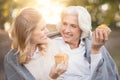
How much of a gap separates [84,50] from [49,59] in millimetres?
290

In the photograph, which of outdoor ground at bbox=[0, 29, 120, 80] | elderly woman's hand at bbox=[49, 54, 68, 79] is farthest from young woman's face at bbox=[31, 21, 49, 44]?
outdoor ground at bbox=[0, 29, 120, 80]

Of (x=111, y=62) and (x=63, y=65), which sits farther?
(x=111, y=62)

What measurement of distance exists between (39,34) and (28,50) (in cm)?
14

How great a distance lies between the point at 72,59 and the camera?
4.01 meters

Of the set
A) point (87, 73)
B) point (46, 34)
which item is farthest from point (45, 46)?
point (87, 73)

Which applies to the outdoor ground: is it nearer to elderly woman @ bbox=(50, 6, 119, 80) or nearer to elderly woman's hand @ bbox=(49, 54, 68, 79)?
elderly woman @ bbox=(50, 6, 119, 80)

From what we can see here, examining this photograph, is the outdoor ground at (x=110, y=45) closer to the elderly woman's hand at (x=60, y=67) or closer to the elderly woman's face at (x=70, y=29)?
the elderly woman's face at (x=70, y=29)

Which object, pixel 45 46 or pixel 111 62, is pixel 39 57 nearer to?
pixel 45 46

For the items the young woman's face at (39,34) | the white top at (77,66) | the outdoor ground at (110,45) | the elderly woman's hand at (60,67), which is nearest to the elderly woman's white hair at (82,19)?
the white top at (77,66)

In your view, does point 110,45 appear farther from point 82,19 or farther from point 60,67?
point 60,67

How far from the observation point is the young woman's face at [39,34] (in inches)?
152

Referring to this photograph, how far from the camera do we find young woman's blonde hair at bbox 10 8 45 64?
382cm

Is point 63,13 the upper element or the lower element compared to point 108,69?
upper

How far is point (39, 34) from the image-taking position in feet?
12.6
